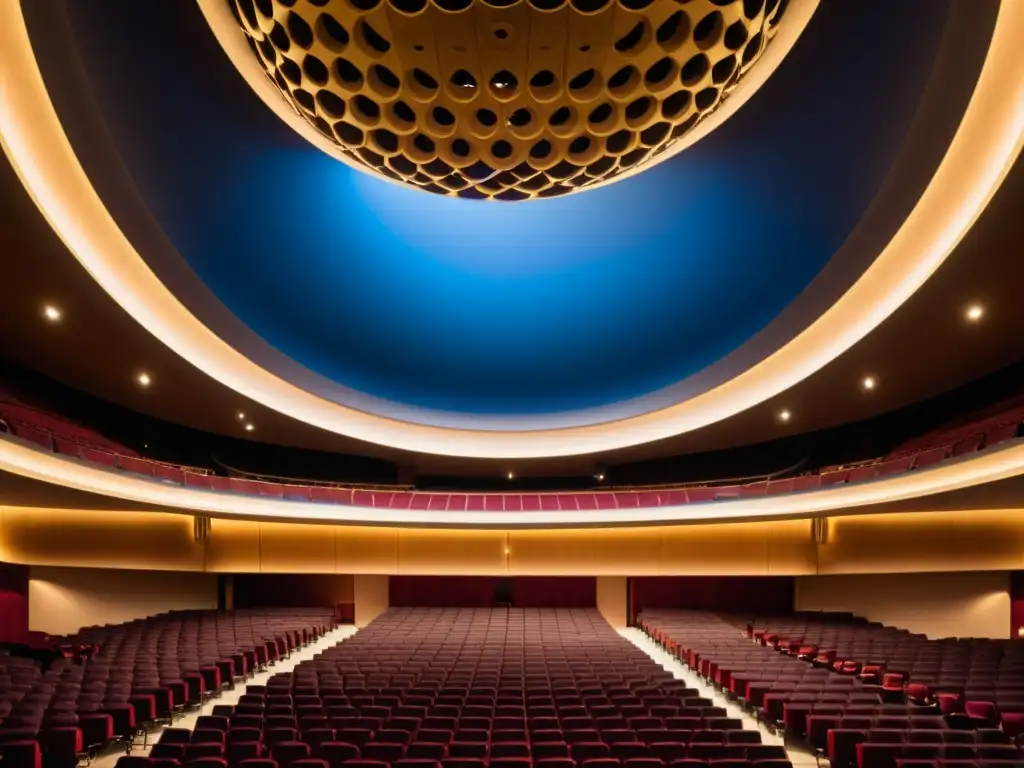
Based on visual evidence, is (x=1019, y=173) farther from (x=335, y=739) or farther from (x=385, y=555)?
(x=385, y=555)

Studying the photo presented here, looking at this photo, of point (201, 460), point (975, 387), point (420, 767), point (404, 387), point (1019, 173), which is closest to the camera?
point (420, 767)

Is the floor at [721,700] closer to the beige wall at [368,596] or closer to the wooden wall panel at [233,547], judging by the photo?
the beige wall at [368,596]

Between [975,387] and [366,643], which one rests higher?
[975,387]

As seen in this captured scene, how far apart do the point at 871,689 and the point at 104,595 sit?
791 inches

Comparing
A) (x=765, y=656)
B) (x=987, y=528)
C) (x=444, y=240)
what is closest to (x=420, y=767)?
(x=765, y=656)

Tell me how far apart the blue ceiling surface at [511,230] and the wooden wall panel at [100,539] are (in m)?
6.81

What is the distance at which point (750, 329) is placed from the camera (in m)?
19.5

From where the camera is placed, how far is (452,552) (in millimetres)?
26578

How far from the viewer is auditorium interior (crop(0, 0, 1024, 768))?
8.27 metres

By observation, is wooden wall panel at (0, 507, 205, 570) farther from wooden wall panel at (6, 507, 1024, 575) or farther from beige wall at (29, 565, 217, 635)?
beige wall at (29, 565, 217, 635)

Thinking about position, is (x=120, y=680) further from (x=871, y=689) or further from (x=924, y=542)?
(x=924, y=542)

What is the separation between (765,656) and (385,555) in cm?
Answer: 1521

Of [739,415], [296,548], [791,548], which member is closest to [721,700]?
[739,415]

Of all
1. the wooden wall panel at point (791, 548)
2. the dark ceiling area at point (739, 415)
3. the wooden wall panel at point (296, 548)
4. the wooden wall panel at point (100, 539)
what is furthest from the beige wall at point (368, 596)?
the wooden wall panel at point (791, 548)
